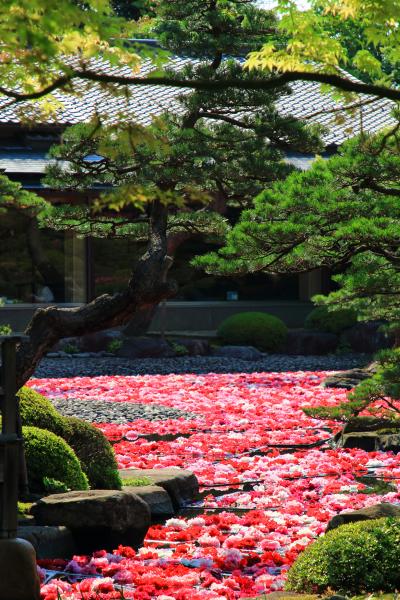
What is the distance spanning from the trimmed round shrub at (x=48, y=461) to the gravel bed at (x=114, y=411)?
5.89 meters

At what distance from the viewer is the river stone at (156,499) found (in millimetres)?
8297

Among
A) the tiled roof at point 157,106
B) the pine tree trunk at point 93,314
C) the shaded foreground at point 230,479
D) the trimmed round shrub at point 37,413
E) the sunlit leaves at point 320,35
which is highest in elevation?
the tiled roof at point 157,106

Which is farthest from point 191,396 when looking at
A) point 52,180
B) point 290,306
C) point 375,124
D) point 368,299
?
point 375,124

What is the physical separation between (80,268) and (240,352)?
214 inches

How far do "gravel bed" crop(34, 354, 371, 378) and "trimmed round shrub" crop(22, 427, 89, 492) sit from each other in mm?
11243

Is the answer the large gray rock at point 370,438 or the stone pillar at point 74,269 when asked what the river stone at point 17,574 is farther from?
the stone pillar at point 74,269

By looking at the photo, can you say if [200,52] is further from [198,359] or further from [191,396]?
[198,359]

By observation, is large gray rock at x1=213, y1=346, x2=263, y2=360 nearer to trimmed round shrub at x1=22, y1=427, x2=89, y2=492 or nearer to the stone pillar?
the stone pillar

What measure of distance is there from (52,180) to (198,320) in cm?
1398

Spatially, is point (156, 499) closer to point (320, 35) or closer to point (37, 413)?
point (37, 413)

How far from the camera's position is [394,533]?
5844 mm

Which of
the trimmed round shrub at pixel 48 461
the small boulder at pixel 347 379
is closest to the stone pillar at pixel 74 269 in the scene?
the small boulder at pixel 347 379

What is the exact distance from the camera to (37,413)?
27.3 ft

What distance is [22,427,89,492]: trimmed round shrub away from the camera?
25.6 ft
